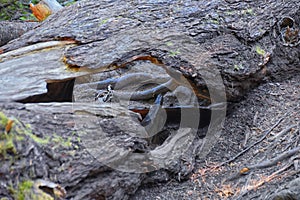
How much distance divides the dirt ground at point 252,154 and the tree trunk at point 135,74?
0.09 meters

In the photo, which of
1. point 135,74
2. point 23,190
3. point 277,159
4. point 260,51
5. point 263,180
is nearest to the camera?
point 23,190

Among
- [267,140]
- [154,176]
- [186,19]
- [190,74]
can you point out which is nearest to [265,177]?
[267,140]

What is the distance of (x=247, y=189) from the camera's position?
2.02 metres

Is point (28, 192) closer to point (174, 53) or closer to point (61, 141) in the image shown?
point (61, 141)

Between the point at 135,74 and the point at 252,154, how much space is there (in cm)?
126

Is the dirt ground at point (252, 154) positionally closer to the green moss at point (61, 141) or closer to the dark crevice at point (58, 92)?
the green moss at point (61, 141)

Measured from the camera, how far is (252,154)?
240 cm

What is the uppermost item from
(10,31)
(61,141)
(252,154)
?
(61,141)

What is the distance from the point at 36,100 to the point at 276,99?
1701mm

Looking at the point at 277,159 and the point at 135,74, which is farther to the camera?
the point at 135,74

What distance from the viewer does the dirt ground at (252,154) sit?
6.65 ft

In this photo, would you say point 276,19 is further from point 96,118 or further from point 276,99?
point 96,118

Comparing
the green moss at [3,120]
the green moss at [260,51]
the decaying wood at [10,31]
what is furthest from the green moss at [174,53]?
the decaying wood at [10,31]

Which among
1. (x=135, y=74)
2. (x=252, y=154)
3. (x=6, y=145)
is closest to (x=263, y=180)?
(x=252, y=154)
